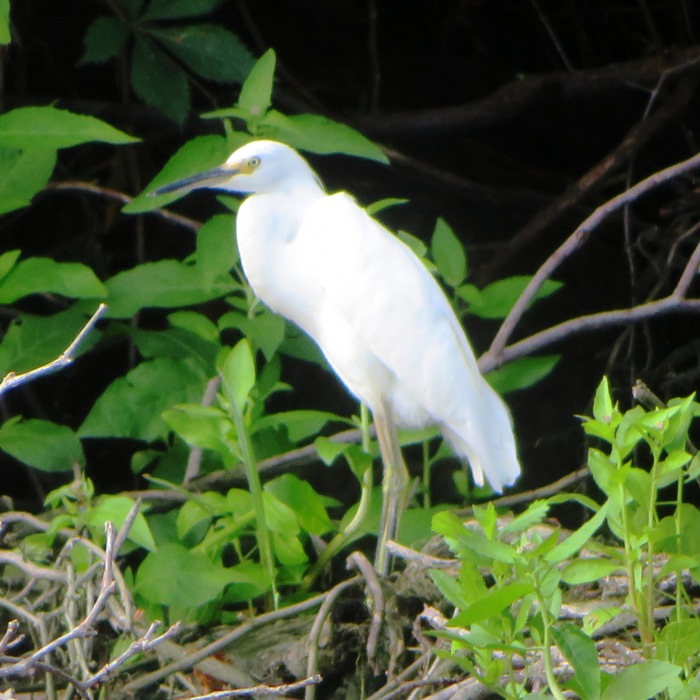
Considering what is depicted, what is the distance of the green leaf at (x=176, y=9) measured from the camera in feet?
6.28

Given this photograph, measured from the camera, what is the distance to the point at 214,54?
1964 mm

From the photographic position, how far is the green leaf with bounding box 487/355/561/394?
188 cm

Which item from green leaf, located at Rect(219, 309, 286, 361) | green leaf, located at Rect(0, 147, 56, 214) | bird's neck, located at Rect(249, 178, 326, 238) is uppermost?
green leaf, located at Rect(0, 147, 56, 214)

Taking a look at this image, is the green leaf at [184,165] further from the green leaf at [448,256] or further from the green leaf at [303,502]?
the green leaf at [303,502]

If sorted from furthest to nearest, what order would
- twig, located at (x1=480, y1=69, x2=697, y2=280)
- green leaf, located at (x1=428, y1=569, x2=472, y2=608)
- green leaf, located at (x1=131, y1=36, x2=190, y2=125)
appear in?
twig, located at (x1=480, y1=69, x2=697, y2=280), green leaf, located at (x1=131, y1=36, x2=190, y2=125), green leaf, located at (x1=428, y1=569, x2=472, y2=608)

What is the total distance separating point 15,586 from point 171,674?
1.27ft

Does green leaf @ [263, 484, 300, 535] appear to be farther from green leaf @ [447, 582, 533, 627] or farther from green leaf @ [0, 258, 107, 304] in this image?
green leaf @ [447, 582, 533, 627]

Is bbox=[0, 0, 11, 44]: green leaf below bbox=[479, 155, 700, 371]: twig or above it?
above

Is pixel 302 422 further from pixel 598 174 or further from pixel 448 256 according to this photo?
pixel 598 174

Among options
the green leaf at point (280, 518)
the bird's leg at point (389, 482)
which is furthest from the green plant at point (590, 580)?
the bird's leg at point (389, 482)

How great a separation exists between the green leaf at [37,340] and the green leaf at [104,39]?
407 mm

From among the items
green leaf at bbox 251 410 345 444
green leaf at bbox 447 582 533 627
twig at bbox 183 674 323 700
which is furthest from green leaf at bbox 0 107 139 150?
green leaf at bbox 447 582 533 627

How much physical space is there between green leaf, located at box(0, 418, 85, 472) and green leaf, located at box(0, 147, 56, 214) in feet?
1.01

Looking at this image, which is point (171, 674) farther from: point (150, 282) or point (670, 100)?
point (670, 100)
